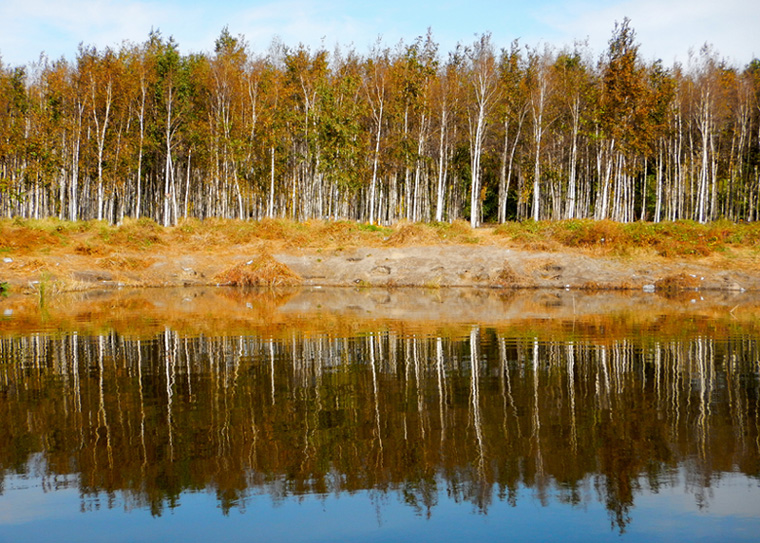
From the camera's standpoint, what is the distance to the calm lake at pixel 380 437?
20.0 ft

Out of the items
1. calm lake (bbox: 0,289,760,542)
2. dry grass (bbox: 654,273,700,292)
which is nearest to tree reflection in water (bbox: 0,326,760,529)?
calm lake (bbox: 0,289,760,542)

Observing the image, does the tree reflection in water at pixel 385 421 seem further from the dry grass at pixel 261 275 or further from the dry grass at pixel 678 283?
the dry grass at pixel 261 275

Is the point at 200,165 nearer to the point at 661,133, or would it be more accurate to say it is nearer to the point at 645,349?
the point at 661,133

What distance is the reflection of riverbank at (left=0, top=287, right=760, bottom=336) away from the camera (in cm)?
1975

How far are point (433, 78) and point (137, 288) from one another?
2925 cm

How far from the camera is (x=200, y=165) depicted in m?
57.0

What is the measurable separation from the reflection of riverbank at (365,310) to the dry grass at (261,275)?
2.56 m

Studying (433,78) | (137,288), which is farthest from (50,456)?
(433,78)

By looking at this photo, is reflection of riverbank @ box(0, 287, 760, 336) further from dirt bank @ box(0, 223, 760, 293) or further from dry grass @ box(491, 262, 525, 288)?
dirt bank @ box(0, 223, 760, 293)

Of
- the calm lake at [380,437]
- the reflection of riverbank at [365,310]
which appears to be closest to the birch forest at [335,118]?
the reflection of riverbank at [365,310]

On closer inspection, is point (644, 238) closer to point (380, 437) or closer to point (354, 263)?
point (354, 263)

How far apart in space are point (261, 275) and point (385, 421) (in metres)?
28.5

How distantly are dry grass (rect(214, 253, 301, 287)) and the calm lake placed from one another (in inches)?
744

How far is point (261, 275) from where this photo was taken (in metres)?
36.7
